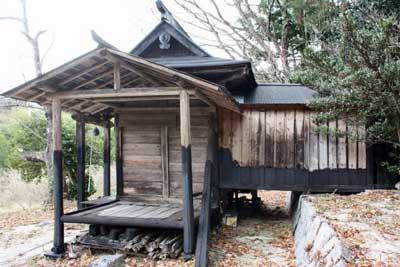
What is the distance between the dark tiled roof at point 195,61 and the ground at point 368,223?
3200 mm

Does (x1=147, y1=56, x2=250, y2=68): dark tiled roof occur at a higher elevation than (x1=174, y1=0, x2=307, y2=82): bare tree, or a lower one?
lower

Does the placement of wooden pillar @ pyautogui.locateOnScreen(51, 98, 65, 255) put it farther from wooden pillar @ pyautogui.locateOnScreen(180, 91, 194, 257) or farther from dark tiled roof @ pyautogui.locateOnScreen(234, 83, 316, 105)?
dark tiled roof @ pyautogui.locateOnScreen(234, 83, 316, 105)

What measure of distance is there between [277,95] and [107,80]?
378cm

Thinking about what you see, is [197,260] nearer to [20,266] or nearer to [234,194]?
[20,266]

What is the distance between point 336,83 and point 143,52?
4.54 meters


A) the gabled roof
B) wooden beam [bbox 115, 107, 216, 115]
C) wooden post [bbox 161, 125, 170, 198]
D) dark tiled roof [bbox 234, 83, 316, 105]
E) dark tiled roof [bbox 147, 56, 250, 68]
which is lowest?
wooden post [bbox 161, 125, 170, 198]

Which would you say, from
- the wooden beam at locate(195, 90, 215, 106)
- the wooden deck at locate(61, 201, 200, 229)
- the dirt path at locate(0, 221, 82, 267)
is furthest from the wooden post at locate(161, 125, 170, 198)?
the dirt path at locate(0, 221, 82, 267)

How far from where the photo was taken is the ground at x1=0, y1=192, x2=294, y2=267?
4.99 meters

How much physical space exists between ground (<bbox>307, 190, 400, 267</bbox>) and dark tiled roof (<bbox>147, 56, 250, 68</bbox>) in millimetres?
3200

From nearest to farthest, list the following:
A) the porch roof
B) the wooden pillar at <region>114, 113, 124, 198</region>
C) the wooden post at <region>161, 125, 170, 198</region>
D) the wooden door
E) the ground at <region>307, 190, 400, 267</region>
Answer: the ground at <region>307, 190, 400, 267</region>, the porch roof, the wooden post at <region>161, 125, 170, 198</region>, the wooden door, the wooden pillar at <region>114, 113, 124, 198</region>

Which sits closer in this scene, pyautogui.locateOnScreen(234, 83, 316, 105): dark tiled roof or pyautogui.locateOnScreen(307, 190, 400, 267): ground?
pyautogui.locateOnScreen(307, 190, 400, 267): ground

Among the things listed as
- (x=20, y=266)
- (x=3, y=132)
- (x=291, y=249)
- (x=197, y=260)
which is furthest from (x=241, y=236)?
(x=3, y=132)

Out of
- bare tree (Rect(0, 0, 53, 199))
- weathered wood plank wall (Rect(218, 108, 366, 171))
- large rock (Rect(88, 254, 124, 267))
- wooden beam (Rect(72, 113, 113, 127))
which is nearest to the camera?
large rock (Rect(88, 254, 124, 267))

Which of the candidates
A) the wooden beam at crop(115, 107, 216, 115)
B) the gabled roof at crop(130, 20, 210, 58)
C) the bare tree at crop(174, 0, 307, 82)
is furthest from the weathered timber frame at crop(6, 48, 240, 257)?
the bare tree at crop(174, 0, 307, 82)
